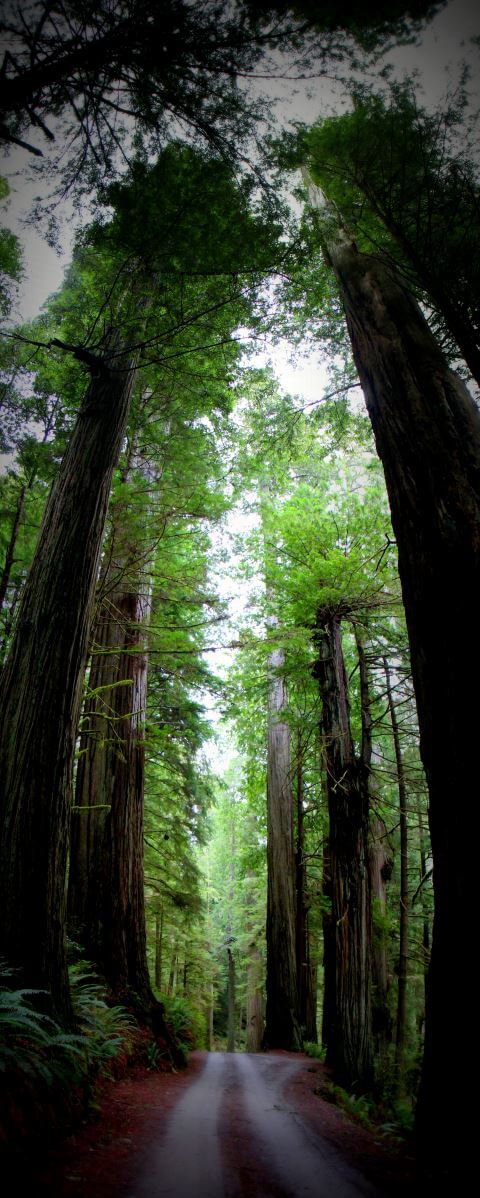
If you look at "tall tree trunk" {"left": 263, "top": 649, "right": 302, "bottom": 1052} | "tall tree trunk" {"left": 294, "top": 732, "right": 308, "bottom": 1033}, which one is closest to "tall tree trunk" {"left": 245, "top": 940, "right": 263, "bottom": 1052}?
"tall tree trunk" {"left": 294, "top": 732, "right": 308, "bottom": 1033}

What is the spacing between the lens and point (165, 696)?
29.8ft

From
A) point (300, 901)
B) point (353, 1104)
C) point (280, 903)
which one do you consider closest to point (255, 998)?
point (300, 901)

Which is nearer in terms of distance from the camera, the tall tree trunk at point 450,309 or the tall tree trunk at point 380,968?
the tall tree trunk at point 450,309

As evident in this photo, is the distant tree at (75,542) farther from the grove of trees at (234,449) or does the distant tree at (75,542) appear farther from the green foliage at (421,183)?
the green foliage at (421,183)

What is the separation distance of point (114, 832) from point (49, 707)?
3.39 metres

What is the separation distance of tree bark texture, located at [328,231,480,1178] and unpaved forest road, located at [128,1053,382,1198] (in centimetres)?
99

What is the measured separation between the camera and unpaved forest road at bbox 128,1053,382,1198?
7.47ft

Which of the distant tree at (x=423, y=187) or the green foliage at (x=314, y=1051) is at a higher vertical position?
the distant tree at (x=423, y=187)

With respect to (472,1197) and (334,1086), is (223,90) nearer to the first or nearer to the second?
(472,1197)

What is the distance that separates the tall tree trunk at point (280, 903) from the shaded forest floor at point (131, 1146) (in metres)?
4.13

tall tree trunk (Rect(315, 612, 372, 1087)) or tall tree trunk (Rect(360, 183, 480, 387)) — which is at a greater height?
tall tree trunk (Rect(360, 183, 480, 387))

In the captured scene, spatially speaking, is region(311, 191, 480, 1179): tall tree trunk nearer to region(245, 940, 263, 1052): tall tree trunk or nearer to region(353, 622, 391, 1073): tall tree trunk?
region(353, 622, 391, 1073): tall tree trunk

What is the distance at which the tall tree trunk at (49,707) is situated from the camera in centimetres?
324

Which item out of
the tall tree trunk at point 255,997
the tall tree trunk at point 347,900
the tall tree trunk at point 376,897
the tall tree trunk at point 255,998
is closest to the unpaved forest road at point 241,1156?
the tall tree trunk at point 347,900
